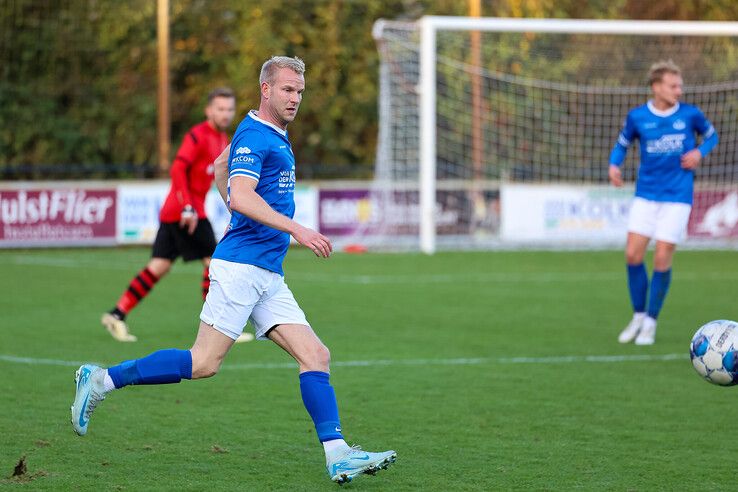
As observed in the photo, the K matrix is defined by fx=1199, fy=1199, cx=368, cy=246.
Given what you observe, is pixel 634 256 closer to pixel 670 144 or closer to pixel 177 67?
pixel 670 144

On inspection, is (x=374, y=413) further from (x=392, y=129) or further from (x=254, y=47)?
(x=254, y=47)

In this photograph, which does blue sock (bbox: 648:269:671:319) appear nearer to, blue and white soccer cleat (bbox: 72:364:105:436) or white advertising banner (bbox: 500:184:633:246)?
blue and white soccer cleat (bbox: 72:364:105:436)

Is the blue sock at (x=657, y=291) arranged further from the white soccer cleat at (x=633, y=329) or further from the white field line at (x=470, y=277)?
the white field line at (x=470, y=277)

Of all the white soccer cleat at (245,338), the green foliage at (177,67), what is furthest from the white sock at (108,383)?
the green foliage at (177,67)

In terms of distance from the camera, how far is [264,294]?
5.52 m

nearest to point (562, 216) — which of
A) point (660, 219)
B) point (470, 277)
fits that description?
point (470, 277)

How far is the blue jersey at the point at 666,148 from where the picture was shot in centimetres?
993

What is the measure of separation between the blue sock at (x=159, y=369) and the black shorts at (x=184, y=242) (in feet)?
14.8

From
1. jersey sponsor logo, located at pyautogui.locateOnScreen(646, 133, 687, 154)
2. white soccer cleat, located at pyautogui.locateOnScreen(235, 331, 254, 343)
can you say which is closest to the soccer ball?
jersey sponsor logo, located at pyautogui.locateOnScreen(646, 133, 687, 154)

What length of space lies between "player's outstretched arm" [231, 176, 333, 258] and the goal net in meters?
13.6

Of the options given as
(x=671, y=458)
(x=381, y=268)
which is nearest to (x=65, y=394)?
(x=671, y=458)

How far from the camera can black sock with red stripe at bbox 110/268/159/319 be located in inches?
392

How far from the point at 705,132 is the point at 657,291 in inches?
55.5

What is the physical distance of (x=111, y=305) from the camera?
41.4 feet
